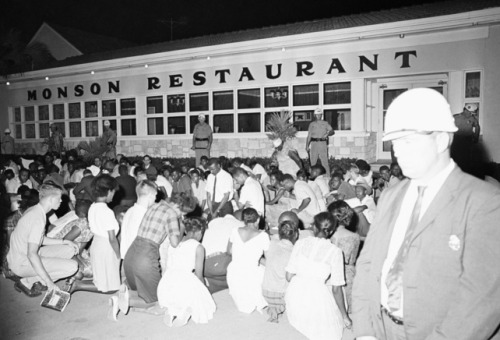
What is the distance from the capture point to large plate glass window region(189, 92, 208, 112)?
14.4 m

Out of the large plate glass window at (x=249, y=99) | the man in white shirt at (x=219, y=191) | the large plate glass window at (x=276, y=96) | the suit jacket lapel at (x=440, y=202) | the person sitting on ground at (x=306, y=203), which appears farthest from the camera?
the large plate glass window at (x=249, y=99)

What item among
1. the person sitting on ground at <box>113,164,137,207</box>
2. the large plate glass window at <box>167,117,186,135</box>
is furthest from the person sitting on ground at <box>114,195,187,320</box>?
the large plate glass window at <box>167,117,186,135</box>

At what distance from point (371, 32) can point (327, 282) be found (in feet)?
28.3

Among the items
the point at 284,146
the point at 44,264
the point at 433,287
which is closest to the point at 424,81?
the point at 284,146

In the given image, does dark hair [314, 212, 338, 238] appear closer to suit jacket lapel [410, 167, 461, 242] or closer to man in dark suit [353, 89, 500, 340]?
man in dark suit [353, 89, 500, 340]

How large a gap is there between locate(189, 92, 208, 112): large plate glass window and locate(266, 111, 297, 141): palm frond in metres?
2.78

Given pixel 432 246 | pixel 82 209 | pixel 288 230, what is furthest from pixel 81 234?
pixel 432 246

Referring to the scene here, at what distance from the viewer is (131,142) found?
15672 mm

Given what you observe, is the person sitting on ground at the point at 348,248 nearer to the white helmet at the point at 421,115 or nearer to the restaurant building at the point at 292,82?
the white helmet at the point at 421,115

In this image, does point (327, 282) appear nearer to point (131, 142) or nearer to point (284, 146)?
point (284, 146)

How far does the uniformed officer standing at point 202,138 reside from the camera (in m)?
13.1

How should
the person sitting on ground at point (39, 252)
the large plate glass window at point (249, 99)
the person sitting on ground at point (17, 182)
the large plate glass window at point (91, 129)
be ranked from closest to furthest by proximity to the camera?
1. the person sitting on ground at point (39, 252)
2. the person sitting on ground at point (17, 182)
3. the large plate glass window at point (249, 99)
4. the large plate glass window at point (91, 129)

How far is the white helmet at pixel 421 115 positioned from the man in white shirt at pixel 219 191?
612cm

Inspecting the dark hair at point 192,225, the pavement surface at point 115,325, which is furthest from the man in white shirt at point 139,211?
the pavement surface at point 115,325
